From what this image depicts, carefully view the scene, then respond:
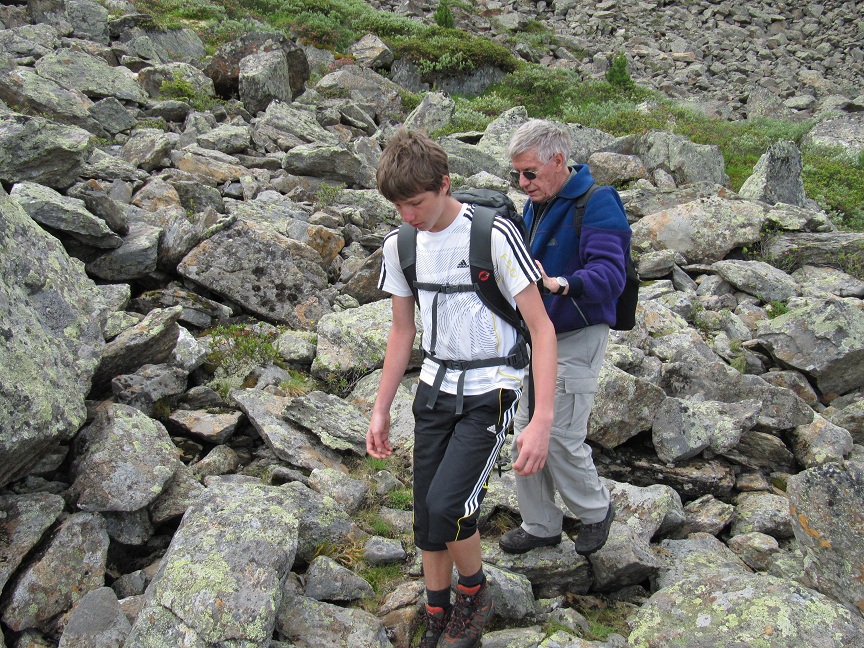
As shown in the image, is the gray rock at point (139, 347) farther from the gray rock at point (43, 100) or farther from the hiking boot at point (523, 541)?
the gray rock at point (43, 100)

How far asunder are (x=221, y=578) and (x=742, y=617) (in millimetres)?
3141

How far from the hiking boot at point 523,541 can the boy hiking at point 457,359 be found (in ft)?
3.70

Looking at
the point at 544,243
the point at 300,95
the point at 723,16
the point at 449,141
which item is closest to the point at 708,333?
the point at 544,243

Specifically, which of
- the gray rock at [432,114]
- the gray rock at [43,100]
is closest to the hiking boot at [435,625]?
the gray rock at [43,100]

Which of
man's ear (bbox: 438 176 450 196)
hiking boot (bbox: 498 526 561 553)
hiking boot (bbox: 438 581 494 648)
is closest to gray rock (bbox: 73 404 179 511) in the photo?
hiking boot (bbox: 438 581 494 648)

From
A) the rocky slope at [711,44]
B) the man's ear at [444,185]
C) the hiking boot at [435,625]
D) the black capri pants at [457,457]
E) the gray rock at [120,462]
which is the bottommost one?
the rocky slope at [711,44]

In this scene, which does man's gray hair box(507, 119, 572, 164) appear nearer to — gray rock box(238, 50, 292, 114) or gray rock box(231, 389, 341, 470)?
gray rock box(231, 389, 341, 470)

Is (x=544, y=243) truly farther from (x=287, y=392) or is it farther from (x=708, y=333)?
(x=708, y=333)

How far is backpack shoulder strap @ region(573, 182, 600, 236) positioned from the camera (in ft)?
14.4

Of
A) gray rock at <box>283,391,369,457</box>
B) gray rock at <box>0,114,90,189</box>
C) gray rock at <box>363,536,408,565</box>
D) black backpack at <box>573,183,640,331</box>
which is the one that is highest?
black backpack at <box>573,183,640,331</box>

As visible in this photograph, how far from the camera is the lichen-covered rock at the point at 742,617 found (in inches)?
145

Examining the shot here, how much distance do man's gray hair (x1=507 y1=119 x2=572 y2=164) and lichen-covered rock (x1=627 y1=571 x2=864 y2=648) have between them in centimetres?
301

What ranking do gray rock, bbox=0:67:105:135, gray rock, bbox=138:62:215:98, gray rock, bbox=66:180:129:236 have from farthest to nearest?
1. gray rock, bbox=138:62:215:98
2. gray rock, bbox=0:67:105:135
3. gray rock, bbox=66:180:129:236

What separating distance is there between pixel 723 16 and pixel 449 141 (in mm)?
37941
